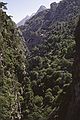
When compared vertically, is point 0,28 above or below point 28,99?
above

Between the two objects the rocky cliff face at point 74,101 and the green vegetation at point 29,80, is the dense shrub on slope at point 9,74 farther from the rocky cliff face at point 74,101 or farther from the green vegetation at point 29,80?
the rocky cliff face at point 74,101

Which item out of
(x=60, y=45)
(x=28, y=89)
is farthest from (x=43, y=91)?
(x=60, y=45)

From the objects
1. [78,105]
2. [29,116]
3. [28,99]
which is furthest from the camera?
[28,99]

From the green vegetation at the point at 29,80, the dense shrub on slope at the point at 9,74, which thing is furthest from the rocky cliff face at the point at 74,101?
the green vegetation at the point at 29,80

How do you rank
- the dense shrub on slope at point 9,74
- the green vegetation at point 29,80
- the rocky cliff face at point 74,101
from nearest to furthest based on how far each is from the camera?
the rocky cliff face at point 74,101
the dense shrub on slope at point 9,74
the green vegetation at point 29,80

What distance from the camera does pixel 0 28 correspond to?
344 ft

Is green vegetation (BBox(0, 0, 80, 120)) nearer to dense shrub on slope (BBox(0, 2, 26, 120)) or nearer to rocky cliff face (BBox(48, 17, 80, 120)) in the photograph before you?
dense shrub on slope (BBox(0, 2, 26, 120))

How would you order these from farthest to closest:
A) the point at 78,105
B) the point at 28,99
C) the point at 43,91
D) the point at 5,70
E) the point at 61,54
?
the point at 61,54 → the point at 43,91 → the point at 28,99 → the point at 5,70 → the point at 78,105

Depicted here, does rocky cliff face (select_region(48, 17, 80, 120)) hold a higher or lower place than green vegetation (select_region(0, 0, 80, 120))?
lower

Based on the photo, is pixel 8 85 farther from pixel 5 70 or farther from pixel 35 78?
pixel 35 78

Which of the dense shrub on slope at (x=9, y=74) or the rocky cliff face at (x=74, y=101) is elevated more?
the dense shrub on slope at (x=9, y=74)

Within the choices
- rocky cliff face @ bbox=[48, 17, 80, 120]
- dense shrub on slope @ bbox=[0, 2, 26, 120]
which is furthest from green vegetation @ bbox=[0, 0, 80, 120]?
rocky cliff face @ bbox=[48, 17, 80, 120]

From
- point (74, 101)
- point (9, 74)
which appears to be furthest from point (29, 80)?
point (74, 101)

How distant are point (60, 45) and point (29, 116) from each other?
61.8 meters
